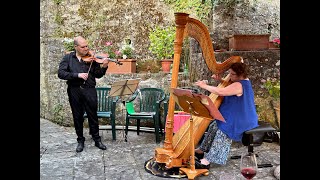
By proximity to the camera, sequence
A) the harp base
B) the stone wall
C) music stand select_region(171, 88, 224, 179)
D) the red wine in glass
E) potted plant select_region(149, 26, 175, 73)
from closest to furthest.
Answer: the red wine in glass < music stand select_region(171, 88, 224, 179) < the harp base < the stone wall < potted plant select_region(149, 26, 175, 73)

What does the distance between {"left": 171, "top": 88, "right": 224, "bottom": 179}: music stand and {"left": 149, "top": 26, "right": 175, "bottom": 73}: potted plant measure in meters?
3.35

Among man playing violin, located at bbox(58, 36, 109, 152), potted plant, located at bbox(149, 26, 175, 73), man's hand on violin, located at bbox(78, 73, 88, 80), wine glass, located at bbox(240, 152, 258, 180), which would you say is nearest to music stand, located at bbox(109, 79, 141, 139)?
→ man playing violin, located at bbox(58, 36, 109, 152)

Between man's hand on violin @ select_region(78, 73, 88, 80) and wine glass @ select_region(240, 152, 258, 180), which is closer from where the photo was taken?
wine glass @ select_region(240, 152, 258, 180)

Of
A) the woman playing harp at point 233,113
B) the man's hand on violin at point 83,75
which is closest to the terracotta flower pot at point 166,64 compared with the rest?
the man's hand on violin at point 83,75

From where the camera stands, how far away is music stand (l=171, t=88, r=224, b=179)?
327 cm

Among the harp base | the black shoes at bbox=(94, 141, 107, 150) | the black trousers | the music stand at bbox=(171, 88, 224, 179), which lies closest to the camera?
the music stand at bbox=(171, 88, 224, 179)

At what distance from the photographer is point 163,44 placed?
732cm

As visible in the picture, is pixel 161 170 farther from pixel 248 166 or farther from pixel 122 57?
pixel 122 57

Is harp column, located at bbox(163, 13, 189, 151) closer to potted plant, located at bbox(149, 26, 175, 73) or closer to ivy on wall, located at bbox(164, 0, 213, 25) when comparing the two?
potted plant, located at bbox(149, 26, 175, 73)

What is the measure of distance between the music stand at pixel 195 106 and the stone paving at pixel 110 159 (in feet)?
0.58

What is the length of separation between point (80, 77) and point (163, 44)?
294 cm
